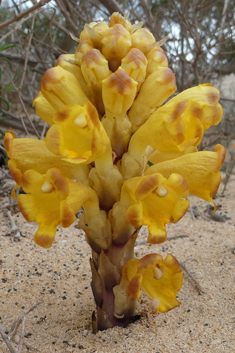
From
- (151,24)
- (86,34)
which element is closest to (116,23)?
(86,34)

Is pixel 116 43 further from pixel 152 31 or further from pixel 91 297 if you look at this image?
pixel 152 31

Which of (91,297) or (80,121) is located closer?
(80,121)

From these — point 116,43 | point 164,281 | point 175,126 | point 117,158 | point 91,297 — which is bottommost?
point 91,297

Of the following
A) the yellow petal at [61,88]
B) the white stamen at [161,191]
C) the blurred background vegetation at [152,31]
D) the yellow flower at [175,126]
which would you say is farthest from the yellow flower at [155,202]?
the blurred background vegetation at [152,31]

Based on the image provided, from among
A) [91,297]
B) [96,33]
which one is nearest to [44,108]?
[96,33]

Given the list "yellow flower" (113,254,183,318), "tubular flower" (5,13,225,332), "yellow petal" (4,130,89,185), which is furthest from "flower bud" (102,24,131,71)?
"yellow flower" (113,254,183,318)

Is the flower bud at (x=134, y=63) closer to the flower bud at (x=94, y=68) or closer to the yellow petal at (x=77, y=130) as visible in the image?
the flower bud at (x=94, y=68)

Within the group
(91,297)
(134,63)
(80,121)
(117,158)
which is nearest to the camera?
(80,121)

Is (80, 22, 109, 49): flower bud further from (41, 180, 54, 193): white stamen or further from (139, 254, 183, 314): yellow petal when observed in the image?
(139, 254, 183, 314): yellow petal
